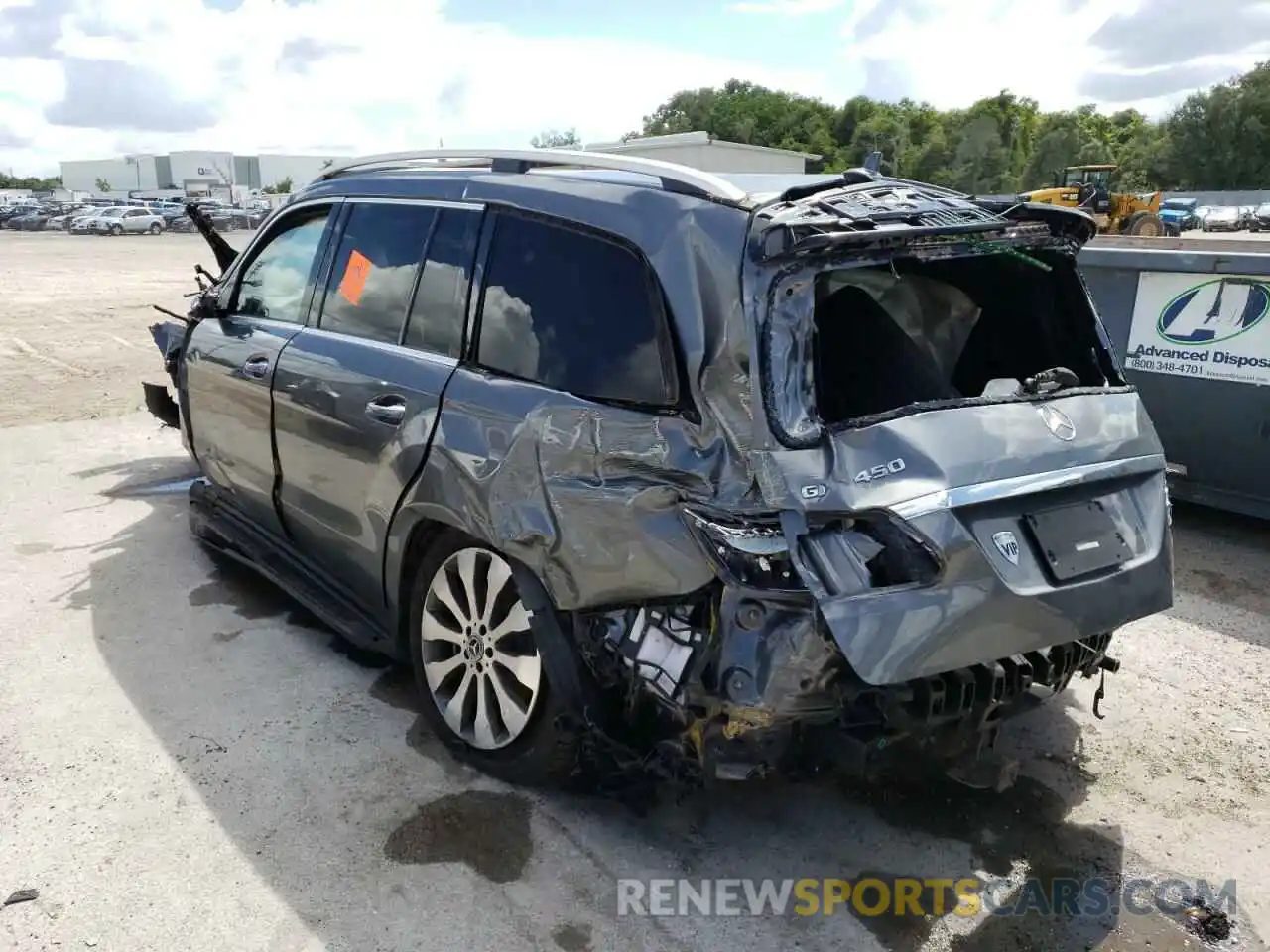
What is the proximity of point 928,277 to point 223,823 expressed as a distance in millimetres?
2891

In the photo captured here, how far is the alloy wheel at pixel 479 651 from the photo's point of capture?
3.09m

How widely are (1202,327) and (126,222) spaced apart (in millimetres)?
50498

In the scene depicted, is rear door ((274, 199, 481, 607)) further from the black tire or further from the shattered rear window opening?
the shattered rear window opening

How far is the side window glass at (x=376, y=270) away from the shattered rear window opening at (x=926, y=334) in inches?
59.8

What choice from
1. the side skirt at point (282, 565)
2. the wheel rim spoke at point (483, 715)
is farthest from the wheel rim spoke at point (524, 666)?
the side skirt at point (282, 565)

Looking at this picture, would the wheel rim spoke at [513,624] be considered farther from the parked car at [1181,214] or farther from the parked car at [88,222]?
the parked car at [88,222]

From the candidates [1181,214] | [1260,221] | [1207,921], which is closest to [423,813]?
[1207,921]

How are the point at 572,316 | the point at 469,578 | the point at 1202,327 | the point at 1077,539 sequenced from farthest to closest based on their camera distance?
the point at 1202,327
the point at 469,578
the point at 572,316
the point at 1077,539

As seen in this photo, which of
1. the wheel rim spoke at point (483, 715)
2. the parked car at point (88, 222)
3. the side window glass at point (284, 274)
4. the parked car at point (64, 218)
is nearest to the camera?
the wheel rim spoke at point (483, 715)

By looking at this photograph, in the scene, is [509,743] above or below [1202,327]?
below

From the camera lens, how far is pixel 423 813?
10.4 feet

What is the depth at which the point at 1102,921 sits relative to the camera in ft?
9.18

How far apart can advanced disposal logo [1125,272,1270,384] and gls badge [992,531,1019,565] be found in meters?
4.05

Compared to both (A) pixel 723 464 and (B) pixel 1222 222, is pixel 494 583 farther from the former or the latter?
(B) pixel 1222 222
